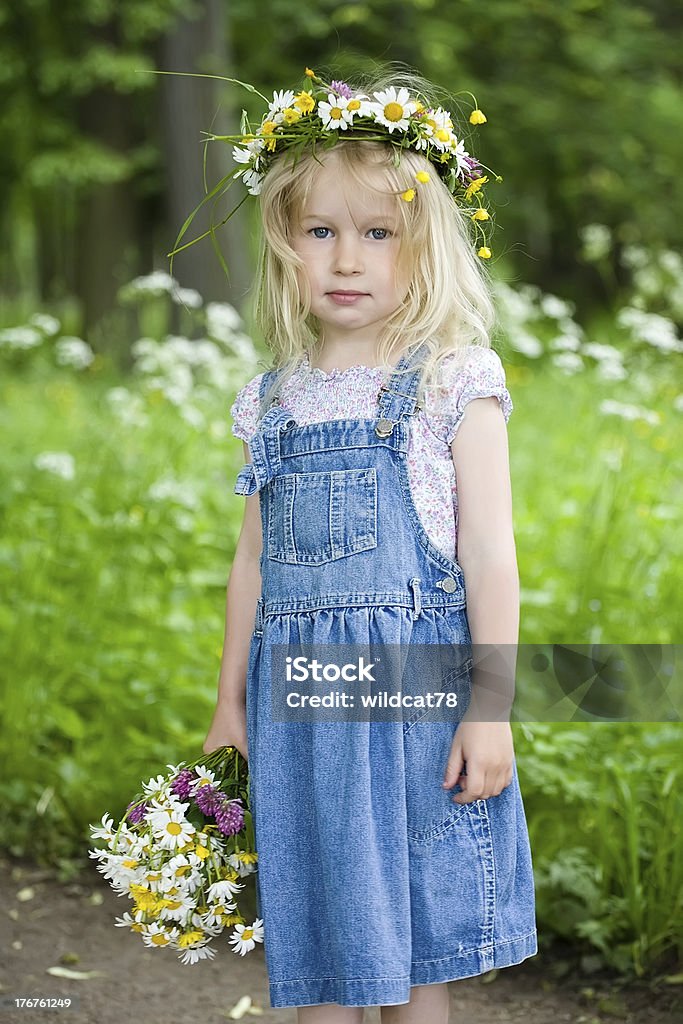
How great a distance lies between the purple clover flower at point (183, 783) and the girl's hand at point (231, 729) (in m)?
0.07

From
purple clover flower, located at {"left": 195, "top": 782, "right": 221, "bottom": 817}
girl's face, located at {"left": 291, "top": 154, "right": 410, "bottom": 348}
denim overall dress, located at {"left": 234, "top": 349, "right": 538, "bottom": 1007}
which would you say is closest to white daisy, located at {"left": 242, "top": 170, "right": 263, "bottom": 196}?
girl's face, located at {"left": 291, "top": 154, "right": 410, "bottom": 348}

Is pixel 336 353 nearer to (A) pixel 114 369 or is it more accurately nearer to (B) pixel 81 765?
(B) pixel 81 765

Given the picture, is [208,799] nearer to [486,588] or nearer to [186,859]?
[186,859]

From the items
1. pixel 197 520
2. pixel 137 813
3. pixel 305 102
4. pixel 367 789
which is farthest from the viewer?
pixel 197 520

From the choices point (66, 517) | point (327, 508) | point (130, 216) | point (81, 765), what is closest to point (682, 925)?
point (327, 508)

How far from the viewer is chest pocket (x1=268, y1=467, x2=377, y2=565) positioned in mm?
1847

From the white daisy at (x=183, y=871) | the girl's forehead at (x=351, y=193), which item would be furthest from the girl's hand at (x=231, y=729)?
the girl's forehead at (x=351, y=193)

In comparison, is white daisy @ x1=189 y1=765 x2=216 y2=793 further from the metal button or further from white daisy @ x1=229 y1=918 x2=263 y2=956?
the metal button

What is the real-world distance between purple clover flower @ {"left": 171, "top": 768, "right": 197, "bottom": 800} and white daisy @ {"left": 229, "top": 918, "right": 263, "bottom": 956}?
8.6 inches


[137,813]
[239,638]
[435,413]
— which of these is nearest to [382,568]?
[435,413]

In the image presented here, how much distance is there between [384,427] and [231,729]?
58 centimetres

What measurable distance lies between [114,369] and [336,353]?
6.35m

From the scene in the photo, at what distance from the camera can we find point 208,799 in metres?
1.99

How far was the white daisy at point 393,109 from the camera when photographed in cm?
187
